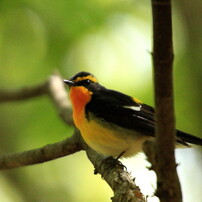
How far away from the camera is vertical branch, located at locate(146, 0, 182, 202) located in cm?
177

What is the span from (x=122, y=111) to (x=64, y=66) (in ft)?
8.89

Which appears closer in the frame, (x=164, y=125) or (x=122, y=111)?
(x=164, y=125)

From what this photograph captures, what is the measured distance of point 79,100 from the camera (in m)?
4.46

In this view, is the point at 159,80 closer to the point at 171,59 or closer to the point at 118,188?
the point at 171,59

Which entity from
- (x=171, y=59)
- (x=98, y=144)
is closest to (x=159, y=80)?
(x=171, y=59)

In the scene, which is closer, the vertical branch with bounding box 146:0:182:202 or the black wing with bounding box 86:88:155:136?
the vertical branch with bounding box 146:0:182:202

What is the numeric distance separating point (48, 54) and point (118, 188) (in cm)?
384

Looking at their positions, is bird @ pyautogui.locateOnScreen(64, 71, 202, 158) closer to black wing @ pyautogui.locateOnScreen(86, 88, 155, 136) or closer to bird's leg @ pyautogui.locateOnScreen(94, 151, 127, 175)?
black wing @ pyautogui.locateOnScreen(86, 88, 155, 136)

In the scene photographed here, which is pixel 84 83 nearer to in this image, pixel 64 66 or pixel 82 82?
pixel 82 82

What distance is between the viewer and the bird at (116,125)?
3.98 metres

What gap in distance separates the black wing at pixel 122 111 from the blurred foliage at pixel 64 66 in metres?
1.39

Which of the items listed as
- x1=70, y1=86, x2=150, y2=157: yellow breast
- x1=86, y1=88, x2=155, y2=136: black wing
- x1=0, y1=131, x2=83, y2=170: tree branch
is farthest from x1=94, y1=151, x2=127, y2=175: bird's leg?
x1=0, y1=131, x2=83, y2=170: tree branch

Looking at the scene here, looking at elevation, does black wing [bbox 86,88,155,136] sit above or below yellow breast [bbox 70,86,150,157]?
above

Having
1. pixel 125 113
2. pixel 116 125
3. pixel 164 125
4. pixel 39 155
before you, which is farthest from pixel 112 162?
pixel 164 125
